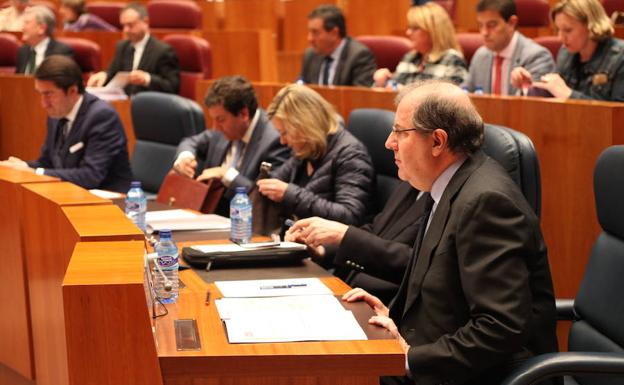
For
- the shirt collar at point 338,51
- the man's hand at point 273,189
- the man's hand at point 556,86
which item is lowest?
the man's hand at point 273,189

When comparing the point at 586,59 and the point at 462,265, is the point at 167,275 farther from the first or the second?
the point at 586,59

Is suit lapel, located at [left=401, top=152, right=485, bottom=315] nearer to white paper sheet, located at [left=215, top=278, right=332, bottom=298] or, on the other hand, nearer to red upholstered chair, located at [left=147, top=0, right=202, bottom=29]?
white paper sheet, located at [left=215, top=278, right=332, bottom=298]

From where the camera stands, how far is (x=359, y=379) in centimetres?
191

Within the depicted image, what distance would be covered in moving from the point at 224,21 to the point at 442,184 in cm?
636

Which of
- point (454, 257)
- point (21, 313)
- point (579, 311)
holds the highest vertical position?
point (454, 257)

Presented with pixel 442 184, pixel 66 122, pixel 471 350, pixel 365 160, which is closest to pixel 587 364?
pixel 471 350

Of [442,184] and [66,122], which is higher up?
[442,184]

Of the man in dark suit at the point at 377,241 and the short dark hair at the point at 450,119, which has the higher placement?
the short dark hair at the point at 450,119

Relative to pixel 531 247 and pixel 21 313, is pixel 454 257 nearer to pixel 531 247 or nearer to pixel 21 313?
pixel 531 247

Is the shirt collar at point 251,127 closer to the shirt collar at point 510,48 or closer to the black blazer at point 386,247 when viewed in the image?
the black blazer at point 386,247

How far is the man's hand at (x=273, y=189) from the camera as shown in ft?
11.2

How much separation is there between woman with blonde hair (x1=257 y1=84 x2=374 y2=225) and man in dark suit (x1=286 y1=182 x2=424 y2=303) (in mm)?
440

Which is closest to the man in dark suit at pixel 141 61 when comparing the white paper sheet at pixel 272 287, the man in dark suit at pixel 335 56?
the man in dark suit at pixel 335 56

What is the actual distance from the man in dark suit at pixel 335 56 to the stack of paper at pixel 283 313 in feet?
11.0
